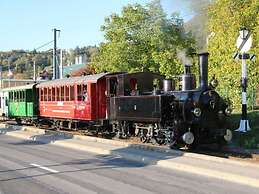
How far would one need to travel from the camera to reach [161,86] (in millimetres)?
20125

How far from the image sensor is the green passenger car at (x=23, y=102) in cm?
3262

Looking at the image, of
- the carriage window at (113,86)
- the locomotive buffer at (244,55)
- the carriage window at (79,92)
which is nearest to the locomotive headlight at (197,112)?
the locomotive buffer at (244,55)

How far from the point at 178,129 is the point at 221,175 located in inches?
224

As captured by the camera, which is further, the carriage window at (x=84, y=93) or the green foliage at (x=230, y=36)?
the carriage window at (x=84, y=93)

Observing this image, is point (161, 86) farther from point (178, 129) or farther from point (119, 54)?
point (119, 54)

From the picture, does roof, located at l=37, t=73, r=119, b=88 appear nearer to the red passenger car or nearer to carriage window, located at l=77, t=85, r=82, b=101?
the red passenger car

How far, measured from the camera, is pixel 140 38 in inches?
1745

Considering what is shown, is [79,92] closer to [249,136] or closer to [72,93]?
[72,93]

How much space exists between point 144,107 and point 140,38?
27061 mm

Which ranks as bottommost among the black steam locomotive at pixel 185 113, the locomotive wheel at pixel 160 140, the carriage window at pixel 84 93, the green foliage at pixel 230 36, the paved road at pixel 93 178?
the paved road at pixel 93 178

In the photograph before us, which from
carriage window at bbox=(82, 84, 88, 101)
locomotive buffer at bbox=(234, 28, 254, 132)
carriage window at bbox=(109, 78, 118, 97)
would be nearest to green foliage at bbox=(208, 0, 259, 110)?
locomotive buffer at bbox=(234, 28, 254, 132)

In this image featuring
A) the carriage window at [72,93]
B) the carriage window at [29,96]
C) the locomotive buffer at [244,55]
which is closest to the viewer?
the locomotive buffer at [244,55]

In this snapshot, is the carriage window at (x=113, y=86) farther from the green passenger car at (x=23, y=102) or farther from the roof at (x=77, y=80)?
the green passenger car at (x=23, y=102)

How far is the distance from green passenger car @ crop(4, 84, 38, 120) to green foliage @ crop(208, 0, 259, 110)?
12512mm
